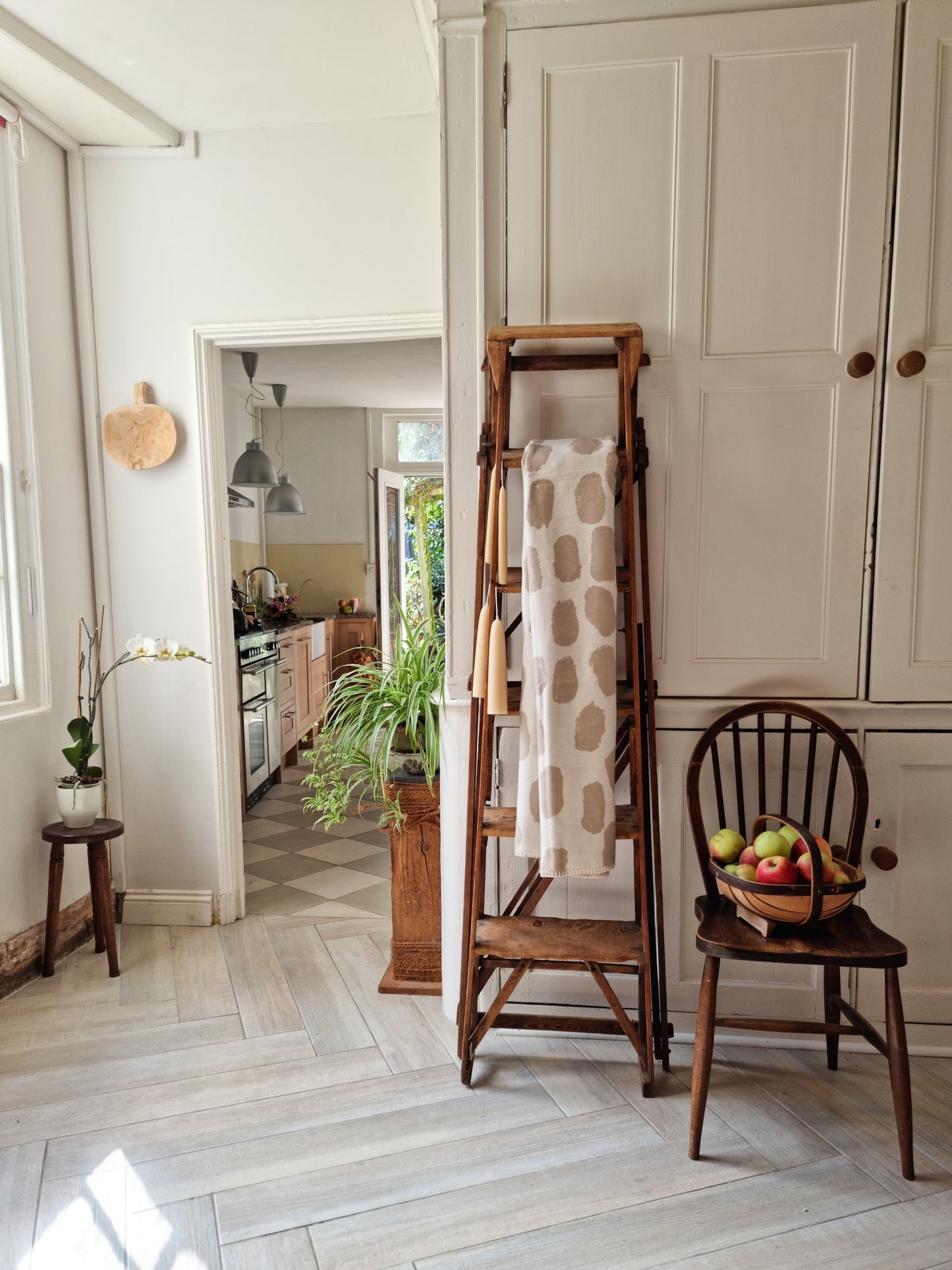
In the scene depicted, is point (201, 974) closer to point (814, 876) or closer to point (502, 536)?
point (502, 536)

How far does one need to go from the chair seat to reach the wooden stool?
1865 mm

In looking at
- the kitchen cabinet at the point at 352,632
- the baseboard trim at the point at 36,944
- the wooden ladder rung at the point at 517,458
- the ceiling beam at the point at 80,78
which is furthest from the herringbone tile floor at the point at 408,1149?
the kitchen cabinet at the point at 352,632

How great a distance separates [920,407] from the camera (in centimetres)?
199

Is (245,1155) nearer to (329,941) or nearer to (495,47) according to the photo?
(329,941)

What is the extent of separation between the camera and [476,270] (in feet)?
6.79

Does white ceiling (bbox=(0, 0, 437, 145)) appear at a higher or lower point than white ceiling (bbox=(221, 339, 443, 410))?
higher

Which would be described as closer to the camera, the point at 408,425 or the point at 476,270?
the point at 476,270

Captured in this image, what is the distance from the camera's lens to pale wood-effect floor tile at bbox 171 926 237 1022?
240 cm

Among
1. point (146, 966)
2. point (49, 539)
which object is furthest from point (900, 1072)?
point (49, 539)

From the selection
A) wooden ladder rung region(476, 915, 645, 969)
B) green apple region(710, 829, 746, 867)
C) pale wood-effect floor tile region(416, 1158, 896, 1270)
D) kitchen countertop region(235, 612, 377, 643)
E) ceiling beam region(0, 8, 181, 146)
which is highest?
ceiling beam region(0, 8, 181, 146)

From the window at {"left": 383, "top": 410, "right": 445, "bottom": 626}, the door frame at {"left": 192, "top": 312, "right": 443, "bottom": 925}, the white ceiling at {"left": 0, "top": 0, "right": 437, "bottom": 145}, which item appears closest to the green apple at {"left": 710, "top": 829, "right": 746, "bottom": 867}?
the door frame at {"left": 192, "top": 312, "right": 443, "bottom": 925}

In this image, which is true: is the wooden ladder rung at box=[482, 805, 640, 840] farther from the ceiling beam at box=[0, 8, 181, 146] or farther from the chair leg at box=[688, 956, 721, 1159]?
the ceiling beam at box=[0, 8, 181, 146]

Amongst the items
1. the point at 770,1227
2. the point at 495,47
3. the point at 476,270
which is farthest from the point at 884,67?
the point at 770,1227

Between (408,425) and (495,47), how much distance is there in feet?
16.6
